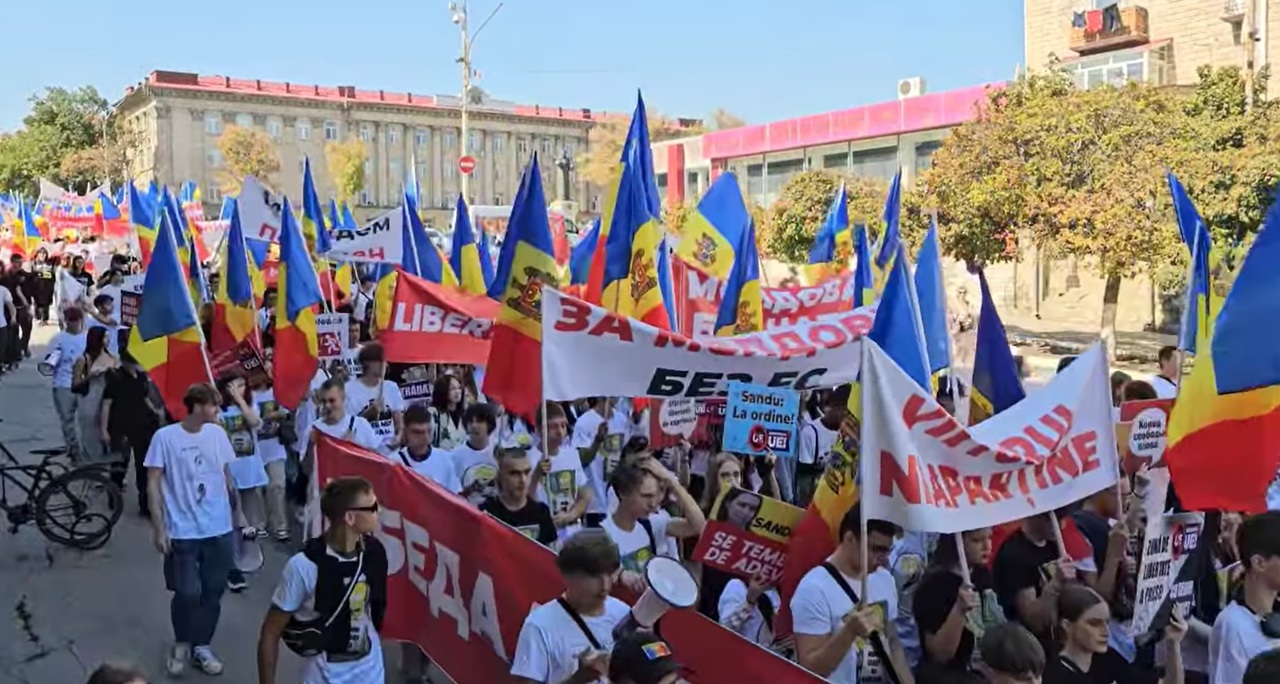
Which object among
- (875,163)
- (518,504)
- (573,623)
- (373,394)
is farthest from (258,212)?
(875,163)

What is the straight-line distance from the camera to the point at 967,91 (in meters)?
38.4

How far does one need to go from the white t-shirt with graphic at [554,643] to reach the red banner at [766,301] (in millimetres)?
6716

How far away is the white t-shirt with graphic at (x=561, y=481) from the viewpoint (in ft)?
21.0

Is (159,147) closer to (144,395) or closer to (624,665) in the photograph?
(144,395)

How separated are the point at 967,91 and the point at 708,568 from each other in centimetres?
3574

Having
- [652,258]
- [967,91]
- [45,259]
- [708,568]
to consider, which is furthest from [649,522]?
[967,91]

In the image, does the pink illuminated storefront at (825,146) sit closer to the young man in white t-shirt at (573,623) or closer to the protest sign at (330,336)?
the protest sign at (330,336)

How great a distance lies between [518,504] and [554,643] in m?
1.71

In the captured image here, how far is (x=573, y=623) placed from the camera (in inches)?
150

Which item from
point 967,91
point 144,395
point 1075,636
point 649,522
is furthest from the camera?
point 967,91

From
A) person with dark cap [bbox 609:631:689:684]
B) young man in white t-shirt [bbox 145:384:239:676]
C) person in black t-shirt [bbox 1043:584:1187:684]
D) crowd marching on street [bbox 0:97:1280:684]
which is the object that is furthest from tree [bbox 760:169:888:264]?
person with dark cap [bbox 609:631:689:684]

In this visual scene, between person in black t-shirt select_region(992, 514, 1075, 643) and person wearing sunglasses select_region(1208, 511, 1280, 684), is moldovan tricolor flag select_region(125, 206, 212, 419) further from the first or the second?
person wearing sunglasses select_region(1208, 511, 1280, 684)

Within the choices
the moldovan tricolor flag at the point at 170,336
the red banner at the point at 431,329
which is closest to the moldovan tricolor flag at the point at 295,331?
the red banner at the point at 431,329

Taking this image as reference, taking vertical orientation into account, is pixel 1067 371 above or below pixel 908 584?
above
